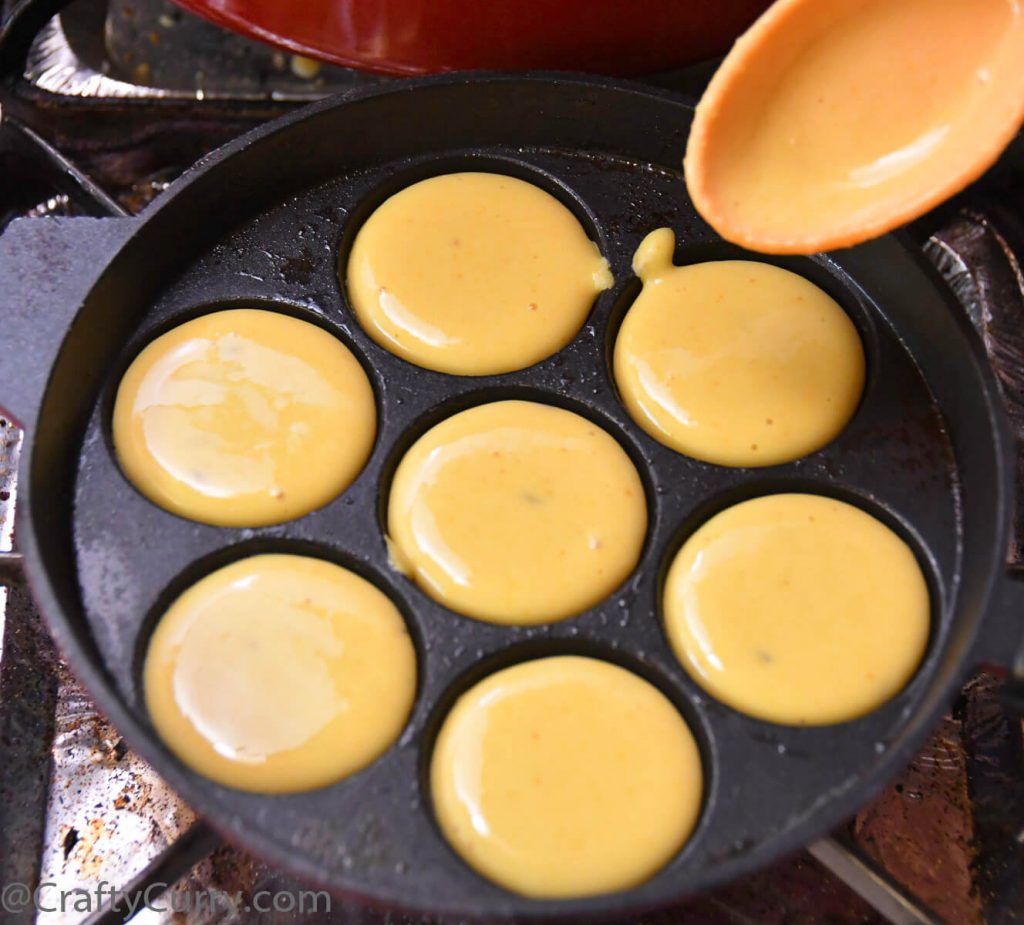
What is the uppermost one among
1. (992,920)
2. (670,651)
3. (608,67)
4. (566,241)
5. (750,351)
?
(608,67)

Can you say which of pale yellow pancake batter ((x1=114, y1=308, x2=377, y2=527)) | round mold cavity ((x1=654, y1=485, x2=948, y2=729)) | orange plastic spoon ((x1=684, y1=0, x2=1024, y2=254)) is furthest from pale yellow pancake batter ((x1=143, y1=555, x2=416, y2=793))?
orange plastic spoon ((x1=684, y1=0, x2=1024, y2=254))

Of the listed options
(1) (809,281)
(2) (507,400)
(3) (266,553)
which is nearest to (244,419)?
(3) (266,553)

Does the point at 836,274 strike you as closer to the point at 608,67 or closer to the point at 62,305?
the point at 608,67

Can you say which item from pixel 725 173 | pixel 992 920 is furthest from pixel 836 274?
pixel 992 920

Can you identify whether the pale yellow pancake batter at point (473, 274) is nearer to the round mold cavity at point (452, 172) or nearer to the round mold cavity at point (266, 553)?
the round mold cavity at point (452, 172)

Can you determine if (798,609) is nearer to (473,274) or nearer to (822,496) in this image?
(822,496)

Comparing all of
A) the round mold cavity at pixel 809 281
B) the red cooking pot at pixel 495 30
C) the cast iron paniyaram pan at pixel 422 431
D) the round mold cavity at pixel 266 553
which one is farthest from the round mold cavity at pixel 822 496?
the red cooking pot at pixel 495 30

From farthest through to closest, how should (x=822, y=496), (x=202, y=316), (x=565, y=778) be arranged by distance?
1. (x=202, y=316)
2. (x=822, y=496)
3. (x=565, y=778)
